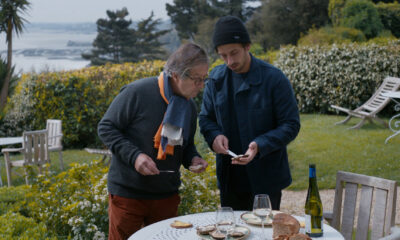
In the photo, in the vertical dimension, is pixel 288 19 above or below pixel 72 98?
above

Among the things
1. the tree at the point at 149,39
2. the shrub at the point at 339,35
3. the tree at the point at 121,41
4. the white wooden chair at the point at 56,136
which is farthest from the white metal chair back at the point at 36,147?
the tree at the point at 149,39

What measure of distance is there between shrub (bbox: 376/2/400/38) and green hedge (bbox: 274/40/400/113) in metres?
10.2

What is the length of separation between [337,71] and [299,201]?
6.44 metres

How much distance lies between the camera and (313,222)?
2.14m

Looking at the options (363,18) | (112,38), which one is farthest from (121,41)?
(363,18)

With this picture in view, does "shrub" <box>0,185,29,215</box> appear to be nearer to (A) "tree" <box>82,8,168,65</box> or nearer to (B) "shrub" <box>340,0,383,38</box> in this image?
(B) "shrub" <box>340,0,383,38</box>

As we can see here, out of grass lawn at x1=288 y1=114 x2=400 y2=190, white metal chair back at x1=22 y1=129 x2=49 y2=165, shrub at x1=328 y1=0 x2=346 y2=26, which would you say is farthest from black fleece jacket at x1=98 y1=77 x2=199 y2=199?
shrub at x1=328 y1=0 x2=346 y2=26

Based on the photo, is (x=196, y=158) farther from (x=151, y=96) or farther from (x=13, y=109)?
(x=13, y=109)

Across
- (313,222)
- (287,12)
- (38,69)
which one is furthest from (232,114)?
(287,12)

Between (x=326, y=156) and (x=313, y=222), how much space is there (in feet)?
18.1

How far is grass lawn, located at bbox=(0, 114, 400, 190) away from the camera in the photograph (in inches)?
256

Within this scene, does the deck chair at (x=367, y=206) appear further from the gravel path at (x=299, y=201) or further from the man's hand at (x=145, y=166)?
the gravel path at (x=299, y=201)

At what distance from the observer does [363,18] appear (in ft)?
60.3

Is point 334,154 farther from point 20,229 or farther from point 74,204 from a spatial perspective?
point 20,229
